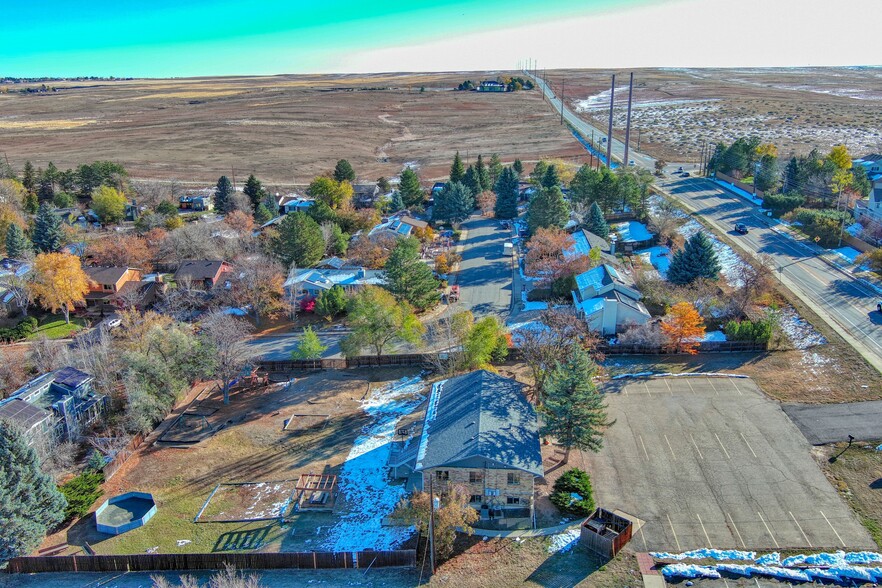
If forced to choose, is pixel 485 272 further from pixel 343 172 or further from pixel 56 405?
pixel 56 405

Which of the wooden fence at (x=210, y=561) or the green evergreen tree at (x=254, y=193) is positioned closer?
the wooden fence at (x=210, y=561)

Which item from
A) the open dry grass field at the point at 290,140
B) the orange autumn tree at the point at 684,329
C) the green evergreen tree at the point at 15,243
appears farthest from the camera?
the open dry grass field at the point at 290,140

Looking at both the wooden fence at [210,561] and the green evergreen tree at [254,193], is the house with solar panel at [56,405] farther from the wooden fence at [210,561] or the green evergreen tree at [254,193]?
the green evergreen tree at [254,193]

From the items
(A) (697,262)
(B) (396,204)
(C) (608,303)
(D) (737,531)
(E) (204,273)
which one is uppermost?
(B) (396,204)

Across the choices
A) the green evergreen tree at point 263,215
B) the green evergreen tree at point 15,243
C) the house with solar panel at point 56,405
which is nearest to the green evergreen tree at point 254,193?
the green evergreen tree at point 263,215

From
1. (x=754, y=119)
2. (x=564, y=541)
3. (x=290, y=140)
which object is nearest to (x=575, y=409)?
(x=564, y=541)
